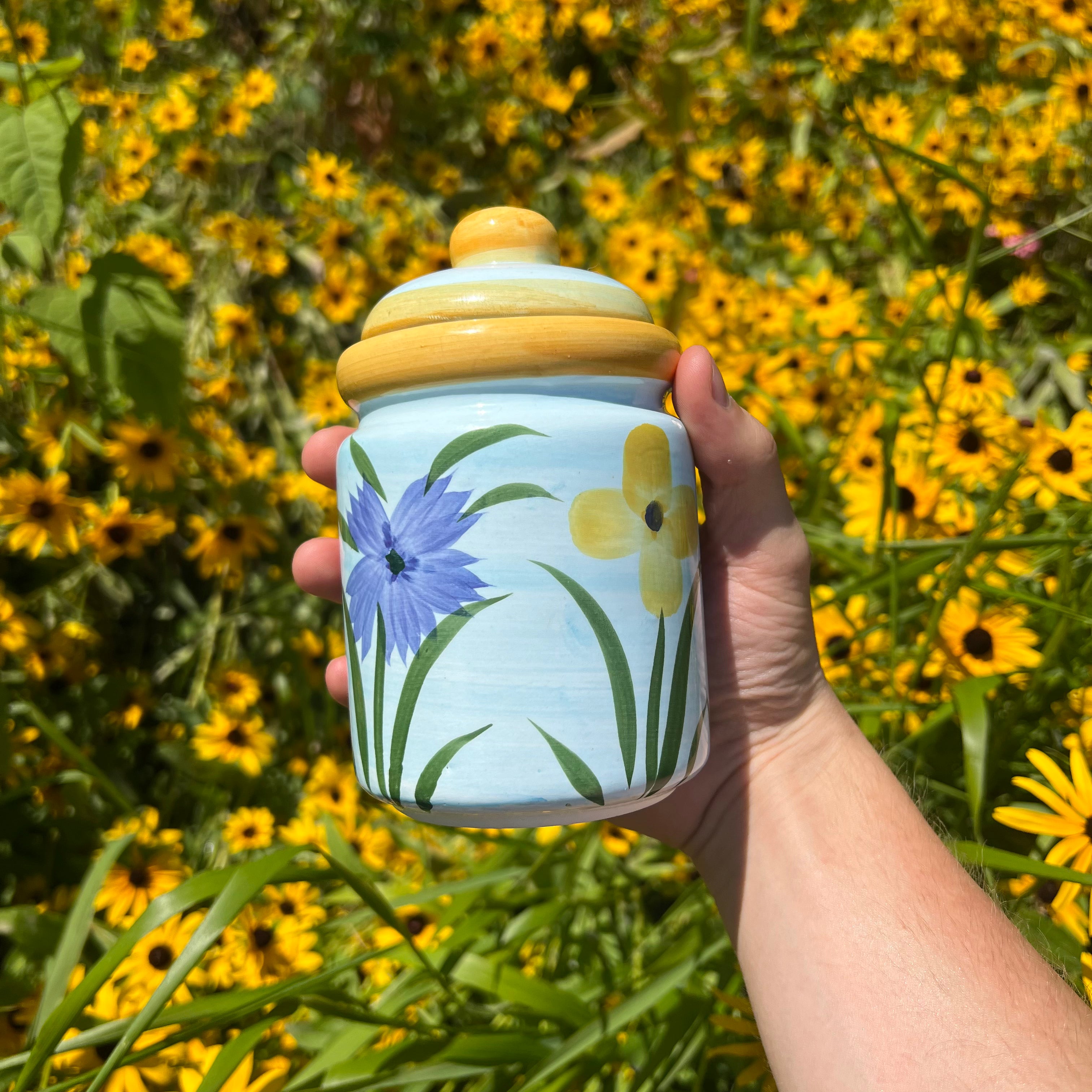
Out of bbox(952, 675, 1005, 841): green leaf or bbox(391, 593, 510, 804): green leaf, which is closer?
bbox(391, 593, 510, 804): green leaf

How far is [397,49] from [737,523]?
6.10 feet

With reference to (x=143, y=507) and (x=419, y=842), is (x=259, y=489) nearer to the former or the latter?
(x=143, y=507)

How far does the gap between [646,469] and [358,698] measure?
1.11 ft

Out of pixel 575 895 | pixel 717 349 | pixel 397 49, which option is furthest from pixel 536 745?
pixel 397 49

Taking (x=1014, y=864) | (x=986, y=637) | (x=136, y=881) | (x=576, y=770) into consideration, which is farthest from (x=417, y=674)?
(x=136, y=881)

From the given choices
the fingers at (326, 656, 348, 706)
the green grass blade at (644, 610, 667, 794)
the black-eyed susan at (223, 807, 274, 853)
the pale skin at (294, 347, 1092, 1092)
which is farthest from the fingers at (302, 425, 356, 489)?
the black-eyed susan at (223, 807, 274, 853)

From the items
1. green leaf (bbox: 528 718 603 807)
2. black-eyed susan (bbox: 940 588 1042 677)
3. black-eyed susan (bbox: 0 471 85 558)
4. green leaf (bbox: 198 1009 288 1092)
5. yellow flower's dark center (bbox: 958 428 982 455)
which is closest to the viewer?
green leaf (bbox: 528 718 603 807)

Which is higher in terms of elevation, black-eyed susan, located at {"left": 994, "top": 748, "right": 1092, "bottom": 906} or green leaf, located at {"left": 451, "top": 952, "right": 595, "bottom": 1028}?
black-eyed susan, located at {"left": 994, "top": 748, "right": 1092, "bottom": 906}

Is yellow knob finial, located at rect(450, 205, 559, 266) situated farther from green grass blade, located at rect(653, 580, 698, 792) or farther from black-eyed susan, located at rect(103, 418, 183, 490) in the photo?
black-eyed susan, located at rect(103, 418, 183, 490)

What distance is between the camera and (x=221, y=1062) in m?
0.83

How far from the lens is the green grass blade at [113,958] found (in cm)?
77

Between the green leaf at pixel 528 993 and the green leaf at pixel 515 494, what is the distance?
2.02ft

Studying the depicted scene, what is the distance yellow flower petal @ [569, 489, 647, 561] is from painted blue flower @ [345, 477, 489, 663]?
0.28ft

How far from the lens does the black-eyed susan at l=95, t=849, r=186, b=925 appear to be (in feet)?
4.58
